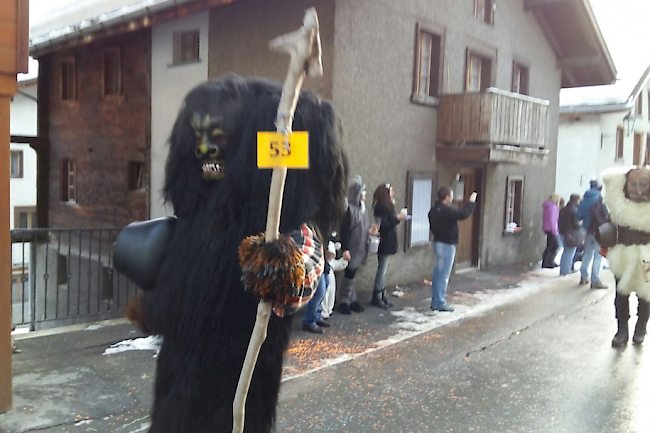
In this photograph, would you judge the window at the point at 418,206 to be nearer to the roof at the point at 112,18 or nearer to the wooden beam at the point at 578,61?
the roof at the point at 112,18

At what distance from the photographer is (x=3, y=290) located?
3955mm

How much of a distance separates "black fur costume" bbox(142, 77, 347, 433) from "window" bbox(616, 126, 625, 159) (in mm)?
20674

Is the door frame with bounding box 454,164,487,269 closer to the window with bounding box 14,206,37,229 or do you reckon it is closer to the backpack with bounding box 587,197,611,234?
the backpack with bounding box 587,197,611,234

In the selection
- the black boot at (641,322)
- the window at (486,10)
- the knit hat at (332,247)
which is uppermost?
the window at (486,10)

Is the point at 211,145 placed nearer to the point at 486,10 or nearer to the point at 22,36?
the point at 22,36

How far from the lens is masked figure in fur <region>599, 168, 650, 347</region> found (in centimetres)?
590

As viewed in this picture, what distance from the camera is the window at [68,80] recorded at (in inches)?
548

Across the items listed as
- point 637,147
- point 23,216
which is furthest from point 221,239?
point 23,216

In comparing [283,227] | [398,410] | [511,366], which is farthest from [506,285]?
[283,227]

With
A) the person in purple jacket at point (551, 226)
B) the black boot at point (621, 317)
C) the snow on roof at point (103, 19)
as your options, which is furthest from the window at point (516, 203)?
the snow on roof at point (103, 19)

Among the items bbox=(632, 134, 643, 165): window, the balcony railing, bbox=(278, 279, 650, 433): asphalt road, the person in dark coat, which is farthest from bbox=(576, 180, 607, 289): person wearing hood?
bbox=(632, 134, 643, 165): window

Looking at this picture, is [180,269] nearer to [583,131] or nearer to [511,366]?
[511,366]

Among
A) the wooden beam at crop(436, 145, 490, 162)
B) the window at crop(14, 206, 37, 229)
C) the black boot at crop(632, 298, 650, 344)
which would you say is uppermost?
the wooden beam at crop(436, 145, 490, 162)

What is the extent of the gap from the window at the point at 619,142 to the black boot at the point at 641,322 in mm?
15486
